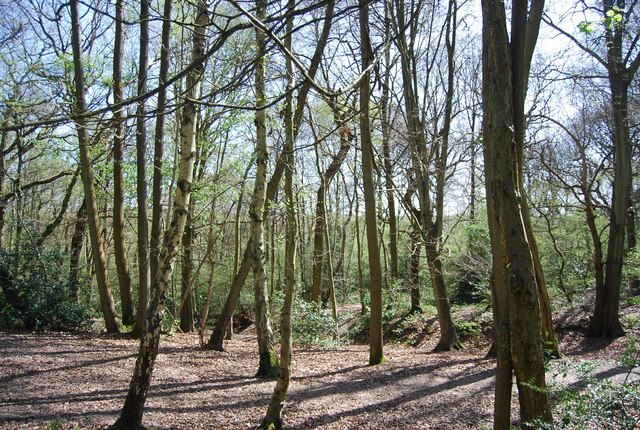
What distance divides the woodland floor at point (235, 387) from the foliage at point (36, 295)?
177 cm

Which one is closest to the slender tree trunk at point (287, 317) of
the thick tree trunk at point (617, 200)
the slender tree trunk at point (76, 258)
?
the thick tree trunk at point (617, 200)

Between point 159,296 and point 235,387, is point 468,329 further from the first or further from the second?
point 159,296

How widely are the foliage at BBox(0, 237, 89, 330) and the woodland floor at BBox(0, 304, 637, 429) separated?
69.6 inches

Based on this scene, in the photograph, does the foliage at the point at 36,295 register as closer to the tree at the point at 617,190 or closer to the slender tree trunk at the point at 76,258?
the slender tree trunk at the point at 76,258

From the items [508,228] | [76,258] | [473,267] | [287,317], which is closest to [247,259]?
[287,317]

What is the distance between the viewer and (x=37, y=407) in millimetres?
5828

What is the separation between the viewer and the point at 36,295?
1230cm

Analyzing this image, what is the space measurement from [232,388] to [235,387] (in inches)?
2.7

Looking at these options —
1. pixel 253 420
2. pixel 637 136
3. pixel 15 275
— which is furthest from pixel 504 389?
pixel 15 275

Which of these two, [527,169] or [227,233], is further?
[227,233]

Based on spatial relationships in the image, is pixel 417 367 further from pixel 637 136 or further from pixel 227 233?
pixel 227 233

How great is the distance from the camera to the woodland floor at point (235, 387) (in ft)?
19.2

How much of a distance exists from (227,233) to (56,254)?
859 centimetres

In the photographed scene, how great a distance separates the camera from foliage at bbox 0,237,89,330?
39.9 feet
